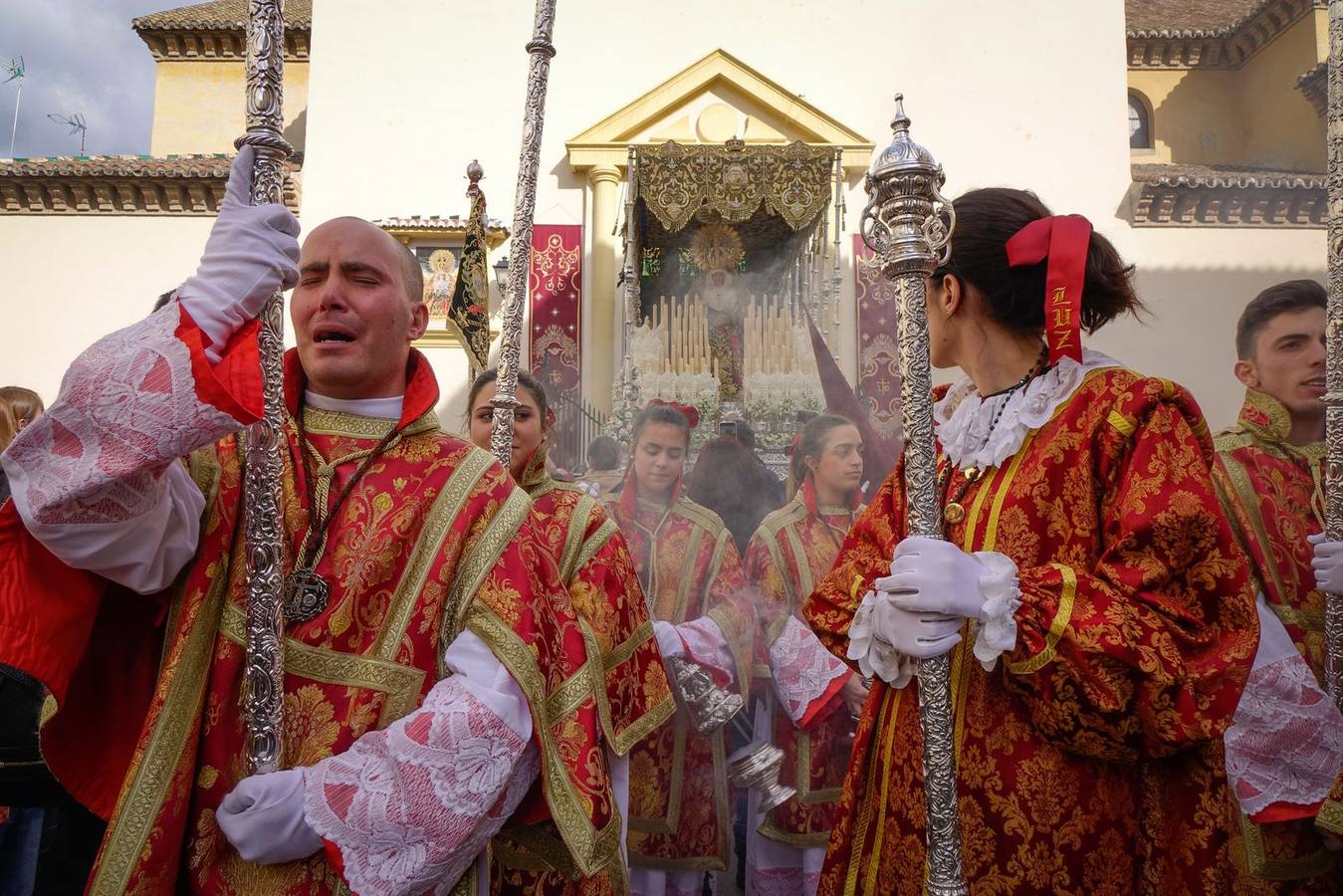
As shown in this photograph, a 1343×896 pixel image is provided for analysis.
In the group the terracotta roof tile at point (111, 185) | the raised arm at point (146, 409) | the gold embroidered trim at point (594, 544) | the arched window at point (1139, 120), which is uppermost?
the arched window at point (1139, 120)

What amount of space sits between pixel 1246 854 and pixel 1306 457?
1.47m

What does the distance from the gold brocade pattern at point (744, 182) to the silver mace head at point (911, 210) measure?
6709 millimetres

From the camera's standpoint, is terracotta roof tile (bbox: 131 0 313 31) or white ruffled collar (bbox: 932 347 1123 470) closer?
white ruffled collar (bbox: 932 347 1123 470)

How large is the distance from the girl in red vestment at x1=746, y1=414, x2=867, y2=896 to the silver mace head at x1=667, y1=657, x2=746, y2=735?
563 millimetres

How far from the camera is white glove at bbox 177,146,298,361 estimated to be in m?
1.52

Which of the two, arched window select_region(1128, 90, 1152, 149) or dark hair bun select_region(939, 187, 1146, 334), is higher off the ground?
arched window select_region(1128, 90, 1152, 149)

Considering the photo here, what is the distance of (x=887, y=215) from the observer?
1.88 m

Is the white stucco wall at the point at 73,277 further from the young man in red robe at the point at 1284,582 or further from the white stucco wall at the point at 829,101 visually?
the young man in red robe at the point at 1284,582

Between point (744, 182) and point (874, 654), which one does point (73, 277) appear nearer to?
point (744, 182)

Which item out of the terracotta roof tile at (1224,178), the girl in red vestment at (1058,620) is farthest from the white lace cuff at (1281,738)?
the terracotta roof tile at (1224,178)

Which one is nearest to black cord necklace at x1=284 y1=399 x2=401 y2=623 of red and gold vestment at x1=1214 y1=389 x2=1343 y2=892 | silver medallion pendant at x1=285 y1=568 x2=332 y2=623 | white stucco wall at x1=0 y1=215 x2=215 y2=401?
silver medallion pendant at x1=285 y1=568 x2=332 y2=623

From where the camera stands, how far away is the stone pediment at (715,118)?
1012 cm

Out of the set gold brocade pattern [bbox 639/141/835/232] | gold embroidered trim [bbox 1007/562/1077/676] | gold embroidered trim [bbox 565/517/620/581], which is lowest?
gold embroidered trim [bbox 1007/562/1077/676]

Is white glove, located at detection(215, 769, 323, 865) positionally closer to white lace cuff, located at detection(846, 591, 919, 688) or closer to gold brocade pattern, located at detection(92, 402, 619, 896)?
gold brocade pattern, located at detection(92, 402, 619, 896)
